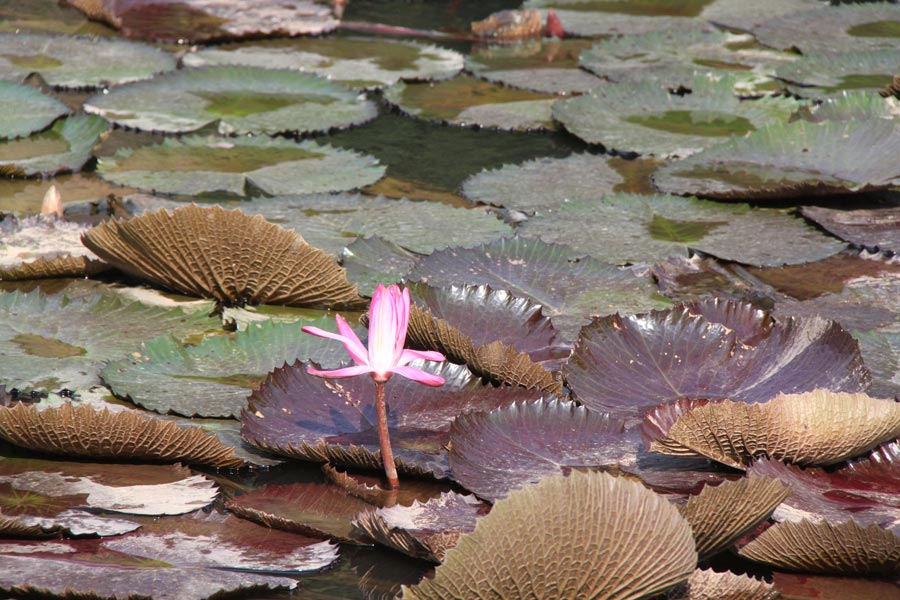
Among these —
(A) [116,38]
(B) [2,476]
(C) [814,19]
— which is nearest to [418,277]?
(B) [2,476]

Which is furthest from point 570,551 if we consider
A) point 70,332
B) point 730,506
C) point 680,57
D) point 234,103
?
point 680,57

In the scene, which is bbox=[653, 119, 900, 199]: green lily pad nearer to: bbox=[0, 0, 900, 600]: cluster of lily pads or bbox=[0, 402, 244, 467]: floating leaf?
bbox=[0, 0, 900, 600]: cluster of lily pads

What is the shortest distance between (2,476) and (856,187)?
2.18 metres

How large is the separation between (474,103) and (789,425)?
2.79 m

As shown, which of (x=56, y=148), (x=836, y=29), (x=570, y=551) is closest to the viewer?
(x=570, y=551)

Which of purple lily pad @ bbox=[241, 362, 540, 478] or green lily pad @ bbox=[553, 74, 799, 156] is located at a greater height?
green lily pad @ bbox=[553, 74, 799, 156]

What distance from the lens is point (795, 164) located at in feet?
9.91

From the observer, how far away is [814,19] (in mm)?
5105

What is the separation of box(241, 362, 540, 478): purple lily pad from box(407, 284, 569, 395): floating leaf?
37 mm

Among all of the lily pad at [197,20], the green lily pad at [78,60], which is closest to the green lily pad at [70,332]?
the green lily pad at [78,60]

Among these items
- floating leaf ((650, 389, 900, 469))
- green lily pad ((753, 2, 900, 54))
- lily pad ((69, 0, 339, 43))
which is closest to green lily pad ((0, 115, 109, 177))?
lily pad ((69, 0, 339, 43))

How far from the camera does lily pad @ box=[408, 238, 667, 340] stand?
7.20 ft

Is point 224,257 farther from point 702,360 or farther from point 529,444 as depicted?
point 702,360

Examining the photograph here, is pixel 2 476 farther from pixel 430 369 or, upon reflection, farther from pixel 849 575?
pixel 849 575
